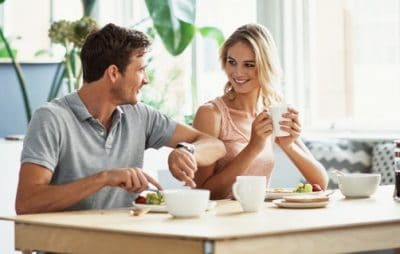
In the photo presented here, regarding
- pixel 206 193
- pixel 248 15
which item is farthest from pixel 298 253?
pixel 248 15

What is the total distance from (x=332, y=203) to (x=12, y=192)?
2.00 meters

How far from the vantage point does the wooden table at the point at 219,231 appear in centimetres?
220

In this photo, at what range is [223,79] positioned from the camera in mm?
5531

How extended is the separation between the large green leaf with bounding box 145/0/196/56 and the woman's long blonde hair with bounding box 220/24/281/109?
92cm

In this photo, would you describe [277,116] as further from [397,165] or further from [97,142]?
[97,142]

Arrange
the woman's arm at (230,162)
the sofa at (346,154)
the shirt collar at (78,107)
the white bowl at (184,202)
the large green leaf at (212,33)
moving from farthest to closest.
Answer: the large green leaf at (212,33) → the sofa at (346,154) → the woman's arm at (230,162) → the shirt collar at (78,107) → the white bowl at (184,202)

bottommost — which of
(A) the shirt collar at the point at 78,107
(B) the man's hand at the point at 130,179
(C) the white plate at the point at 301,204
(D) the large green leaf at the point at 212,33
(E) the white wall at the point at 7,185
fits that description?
(E) the white wall at the point at 7,185

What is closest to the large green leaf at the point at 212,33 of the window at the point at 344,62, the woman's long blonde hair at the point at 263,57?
the window at the point at 344,62

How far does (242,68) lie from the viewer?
3.49 meters

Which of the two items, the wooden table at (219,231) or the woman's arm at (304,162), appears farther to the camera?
the woman's arm at (304,162)

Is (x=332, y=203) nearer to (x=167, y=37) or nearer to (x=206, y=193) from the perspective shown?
(x=206, y=193)

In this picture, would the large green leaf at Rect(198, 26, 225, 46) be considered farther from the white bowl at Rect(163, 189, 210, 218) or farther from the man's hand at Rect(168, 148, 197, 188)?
the white bowl at Rect(163, 189, 210, 218)

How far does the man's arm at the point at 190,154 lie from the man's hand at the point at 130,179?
0.62 feet

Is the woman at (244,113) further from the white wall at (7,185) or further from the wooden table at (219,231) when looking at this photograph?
the white wall at (7,185)
